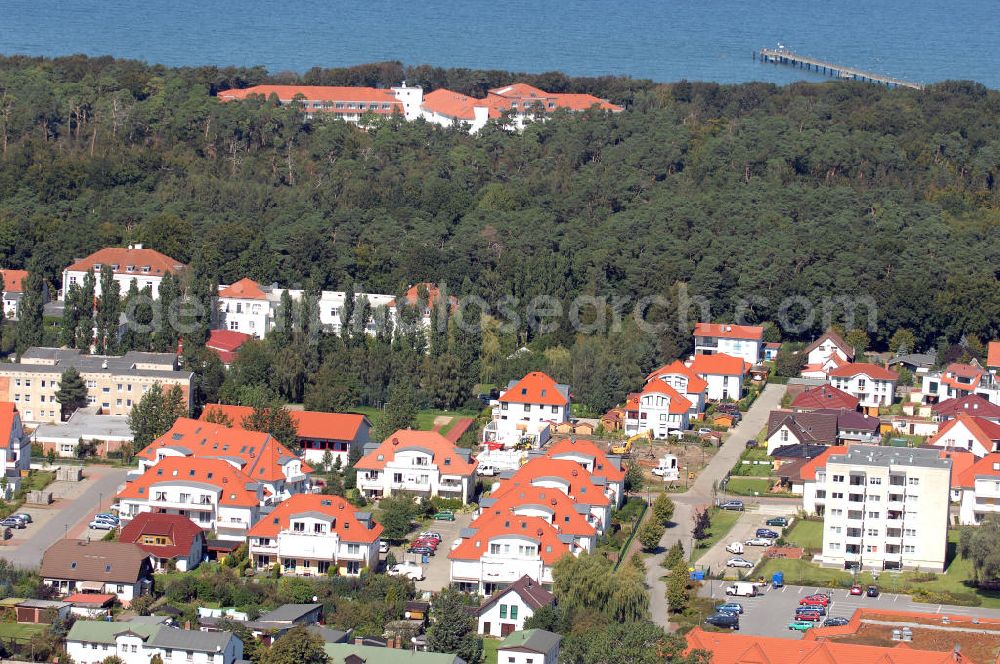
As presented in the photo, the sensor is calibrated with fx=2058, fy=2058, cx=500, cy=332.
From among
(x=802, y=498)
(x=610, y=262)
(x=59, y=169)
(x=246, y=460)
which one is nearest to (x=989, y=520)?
(x=802, y=498)

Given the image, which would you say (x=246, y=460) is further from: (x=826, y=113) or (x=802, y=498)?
(x=826, y=113)

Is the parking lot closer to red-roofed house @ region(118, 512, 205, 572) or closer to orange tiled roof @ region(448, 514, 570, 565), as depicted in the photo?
orange tiled roof @ region(448, 514, 570, 565)

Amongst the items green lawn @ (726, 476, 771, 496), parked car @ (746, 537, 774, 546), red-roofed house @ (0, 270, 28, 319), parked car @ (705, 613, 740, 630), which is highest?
red-roofed house @ (0, 270, 28, 319)

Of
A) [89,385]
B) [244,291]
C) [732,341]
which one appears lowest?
[89,385]

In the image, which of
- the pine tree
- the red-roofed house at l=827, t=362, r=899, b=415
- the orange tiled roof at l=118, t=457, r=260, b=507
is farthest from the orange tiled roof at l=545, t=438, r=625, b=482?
the pine tree

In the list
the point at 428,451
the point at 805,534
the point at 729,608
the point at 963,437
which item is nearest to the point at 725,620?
the point at 729,608

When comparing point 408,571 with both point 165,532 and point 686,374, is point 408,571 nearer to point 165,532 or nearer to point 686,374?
point 165,532
